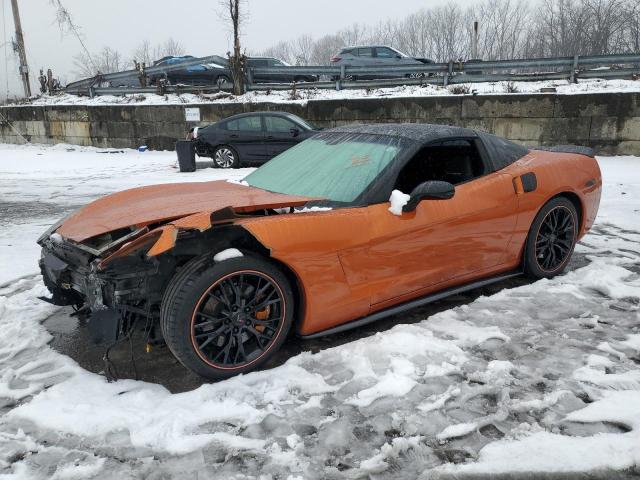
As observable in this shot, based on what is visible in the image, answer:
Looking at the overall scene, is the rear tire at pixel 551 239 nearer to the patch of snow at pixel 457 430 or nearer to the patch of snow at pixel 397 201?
the patch of snow at pixel 397 201

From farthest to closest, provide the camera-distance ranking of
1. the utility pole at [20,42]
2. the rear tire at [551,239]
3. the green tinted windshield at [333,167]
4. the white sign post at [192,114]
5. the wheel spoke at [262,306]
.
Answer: the utility pole at [20,42], the white sign post at [192,114], the rear tire at [551,239], the green tinted windshield at [333,167], the wheel spoke at [262,306]

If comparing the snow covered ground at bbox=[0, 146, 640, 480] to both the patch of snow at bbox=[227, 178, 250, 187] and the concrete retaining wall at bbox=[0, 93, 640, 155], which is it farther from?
the concrete retaining wall at bbox=[0, 93, 640, 155]

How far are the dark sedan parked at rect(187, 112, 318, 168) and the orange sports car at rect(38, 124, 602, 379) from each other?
298 inches

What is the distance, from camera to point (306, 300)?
279 cm

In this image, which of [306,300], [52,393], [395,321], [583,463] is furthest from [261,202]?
[583,463]

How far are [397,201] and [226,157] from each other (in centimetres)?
924

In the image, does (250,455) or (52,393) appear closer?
(250,455)

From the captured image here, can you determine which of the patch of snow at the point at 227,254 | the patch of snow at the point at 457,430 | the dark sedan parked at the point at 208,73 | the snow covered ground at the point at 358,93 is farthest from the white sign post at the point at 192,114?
the patch of snow at the point at 457,430

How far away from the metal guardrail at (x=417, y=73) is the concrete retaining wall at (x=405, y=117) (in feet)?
5.60

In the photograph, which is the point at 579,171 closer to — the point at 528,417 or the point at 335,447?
the point at 528,417

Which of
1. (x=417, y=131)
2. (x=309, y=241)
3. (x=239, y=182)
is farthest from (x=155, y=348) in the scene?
(x=417, y=131)

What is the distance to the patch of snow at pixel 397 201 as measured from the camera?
300 cm

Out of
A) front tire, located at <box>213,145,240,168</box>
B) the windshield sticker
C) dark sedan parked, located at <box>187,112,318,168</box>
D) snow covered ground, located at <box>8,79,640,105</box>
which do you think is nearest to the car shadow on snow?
the windshield sticker

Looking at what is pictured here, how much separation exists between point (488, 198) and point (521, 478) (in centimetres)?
196
